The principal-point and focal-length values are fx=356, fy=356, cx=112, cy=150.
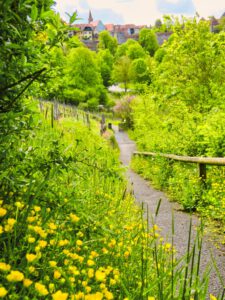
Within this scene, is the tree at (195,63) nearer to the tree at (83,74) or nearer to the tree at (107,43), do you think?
the tree at (83,74)

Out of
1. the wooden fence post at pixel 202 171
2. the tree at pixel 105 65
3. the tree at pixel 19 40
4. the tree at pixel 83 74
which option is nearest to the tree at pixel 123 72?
the tree at pixel 105 65

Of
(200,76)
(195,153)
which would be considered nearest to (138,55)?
(200,76)

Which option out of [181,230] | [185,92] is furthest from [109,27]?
[181,230]

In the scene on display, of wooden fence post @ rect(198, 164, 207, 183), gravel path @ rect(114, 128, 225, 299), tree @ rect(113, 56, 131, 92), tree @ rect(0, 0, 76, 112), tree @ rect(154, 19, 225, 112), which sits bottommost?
gravel path @ rect(114, 128, 225, 299)

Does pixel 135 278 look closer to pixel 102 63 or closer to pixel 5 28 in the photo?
pixel 5 28

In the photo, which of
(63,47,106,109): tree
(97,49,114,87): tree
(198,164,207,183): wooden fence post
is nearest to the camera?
(198,164,207,183): wooden fence post

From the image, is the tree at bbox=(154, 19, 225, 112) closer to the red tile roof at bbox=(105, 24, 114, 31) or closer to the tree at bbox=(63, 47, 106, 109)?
the tree at bbox=(63, 47, 106, 109)

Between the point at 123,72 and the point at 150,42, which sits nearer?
the point at 123,72

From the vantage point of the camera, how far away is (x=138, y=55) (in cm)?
7706

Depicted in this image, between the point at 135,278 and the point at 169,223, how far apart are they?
134 inches

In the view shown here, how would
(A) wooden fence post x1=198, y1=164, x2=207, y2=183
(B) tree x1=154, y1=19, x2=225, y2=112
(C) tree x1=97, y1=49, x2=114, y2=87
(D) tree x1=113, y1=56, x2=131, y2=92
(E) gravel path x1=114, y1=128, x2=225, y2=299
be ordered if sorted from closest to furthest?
(E) gravel path x1=114, y1=128, x2=225, y2=299
(A) wooden fence post x1=198, y1=164, x2=207, y2=183
(B) tree x1=154, y1=19, x2=225, y2=112
(D) tree x1=113, y1=56, x2=131, y2=92
(C) tree x1=97, y1=49, x2=114, y2=87

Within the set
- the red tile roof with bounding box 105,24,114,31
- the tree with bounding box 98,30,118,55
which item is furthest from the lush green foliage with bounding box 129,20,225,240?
the red tile roof with bounding box 105,24,114,31

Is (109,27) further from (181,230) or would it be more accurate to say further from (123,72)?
(181,230)

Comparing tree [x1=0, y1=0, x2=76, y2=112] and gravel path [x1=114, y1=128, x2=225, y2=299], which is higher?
tree [x1=0, y1=0, x2=76, y2=112]
